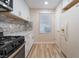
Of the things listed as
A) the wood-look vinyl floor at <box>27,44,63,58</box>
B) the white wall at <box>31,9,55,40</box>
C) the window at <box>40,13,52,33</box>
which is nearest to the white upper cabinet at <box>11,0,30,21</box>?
the wood-look vinyl floor at <box>27,44,63,58</box>

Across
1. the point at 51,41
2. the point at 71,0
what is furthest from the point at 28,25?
the point at 71,0

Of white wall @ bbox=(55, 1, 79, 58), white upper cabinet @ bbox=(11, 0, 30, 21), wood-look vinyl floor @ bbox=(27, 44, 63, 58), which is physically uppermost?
white upper cabinet @ bbox=(11, 0, 30, 21)

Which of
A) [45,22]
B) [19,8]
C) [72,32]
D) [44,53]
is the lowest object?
[44,53]

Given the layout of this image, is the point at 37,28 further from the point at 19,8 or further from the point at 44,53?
the point at 19,8

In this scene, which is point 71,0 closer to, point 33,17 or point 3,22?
point 3,22

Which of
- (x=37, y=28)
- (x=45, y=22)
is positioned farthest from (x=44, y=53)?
(x=45, y=22)

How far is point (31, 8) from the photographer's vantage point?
7504 millimetres

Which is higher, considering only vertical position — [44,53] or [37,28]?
[37,28]

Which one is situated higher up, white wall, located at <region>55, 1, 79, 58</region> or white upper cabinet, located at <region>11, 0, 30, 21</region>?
white upper cabinet, located at <region>11, 0, 30, 21</region>

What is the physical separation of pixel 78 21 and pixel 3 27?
78.1 inches

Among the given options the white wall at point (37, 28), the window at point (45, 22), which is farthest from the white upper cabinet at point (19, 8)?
the window at point (45, 22)

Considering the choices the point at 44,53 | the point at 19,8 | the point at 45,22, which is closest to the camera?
the point at 19,8

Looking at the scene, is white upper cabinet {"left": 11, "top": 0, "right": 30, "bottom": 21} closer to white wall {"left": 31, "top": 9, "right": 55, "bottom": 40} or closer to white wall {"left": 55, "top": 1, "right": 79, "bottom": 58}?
white wall {"left": 55, "top": 1, "right": 79, "bottom": 58}

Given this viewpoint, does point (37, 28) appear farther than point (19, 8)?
Yes
